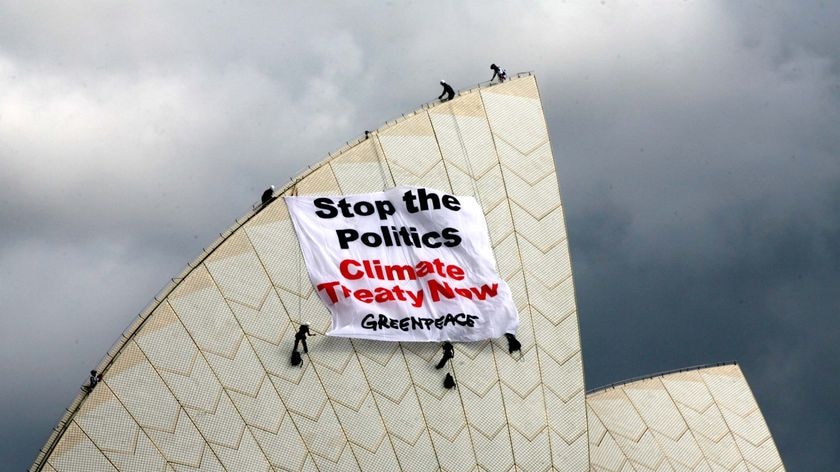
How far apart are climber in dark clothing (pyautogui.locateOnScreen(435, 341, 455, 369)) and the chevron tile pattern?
8711 millimetres

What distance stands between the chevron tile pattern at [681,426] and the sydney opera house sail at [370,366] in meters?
0.16

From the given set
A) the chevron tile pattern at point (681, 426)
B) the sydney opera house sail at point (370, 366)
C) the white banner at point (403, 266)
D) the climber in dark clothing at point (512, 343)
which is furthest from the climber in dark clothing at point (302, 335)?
the chevron tile pattern at point (681, 426)

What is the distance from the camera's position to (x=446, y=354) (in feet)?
192

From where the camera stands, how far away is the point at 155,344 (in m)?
55.6

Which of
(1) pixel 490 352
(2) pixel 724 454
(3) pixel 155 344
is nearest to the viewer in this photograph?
(3) pixel 155 344

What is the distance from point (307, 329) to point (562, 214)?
1308 cm

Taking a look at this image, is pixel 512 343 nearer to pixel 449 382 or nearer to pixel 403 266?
pixel 449 382

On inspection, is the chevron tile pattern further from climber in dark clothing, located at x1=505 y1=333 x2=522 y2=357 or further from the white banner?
the white banner

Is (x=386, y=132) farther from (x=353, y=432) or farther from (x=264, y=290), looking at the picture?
(x=353, y=432)

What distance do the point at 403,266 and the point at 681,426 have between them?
16.5 meters

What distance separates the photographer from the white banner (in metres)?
58.1

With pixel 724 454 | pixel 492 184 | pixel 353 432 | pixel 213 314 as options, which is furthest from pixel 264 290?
pixel 724 454

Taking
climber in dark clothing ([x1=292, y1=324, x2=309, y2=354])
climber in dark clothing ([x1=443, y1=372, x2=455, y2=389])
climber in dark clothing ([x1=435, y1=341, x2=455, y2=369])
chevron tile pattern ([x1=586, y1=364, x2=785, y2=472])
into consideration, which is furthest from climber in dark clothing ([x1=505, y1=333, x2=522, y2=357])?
climber in dark clothing ([x1=292, y1=324, x2=309, y2=354])

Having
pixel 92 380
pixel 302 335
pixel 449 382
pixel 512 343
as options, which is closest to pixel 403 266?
pixel 449 382
